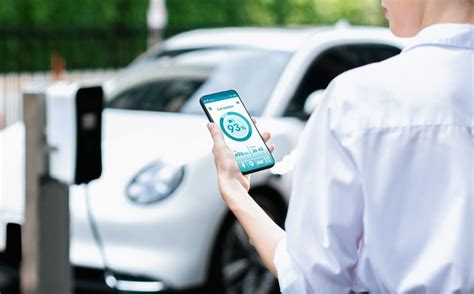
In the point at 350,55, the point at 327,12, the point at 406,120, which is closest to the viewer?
the point at 406,120

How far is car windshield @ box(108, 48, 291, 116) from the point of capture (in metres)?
6.39

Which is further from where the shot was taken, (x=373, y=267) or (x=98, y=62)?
(x=98, y=62)

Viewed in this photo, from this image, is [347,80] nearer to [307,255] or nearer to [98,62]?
[307,255]

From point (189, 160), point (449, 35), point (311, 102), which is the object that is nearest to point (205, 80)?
point (311, 102)

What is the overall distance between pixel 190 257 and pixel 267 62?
1.59 m

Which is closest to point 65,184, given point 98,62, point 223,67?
point 223,67

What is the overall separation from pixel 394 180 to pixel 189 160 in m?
4.09

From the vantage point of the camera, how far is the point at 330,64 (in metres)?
6.82

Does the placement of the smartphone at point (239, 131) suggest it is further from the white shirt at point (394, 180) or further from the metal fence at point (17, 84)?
the metal fence at point (17, 84)

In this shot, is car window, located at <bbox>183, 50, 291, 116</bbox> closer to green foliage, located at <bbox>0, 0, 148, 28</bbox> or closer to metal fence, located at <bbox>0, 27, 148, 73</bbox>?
metal fence, located at <bbox>0, 27, 148, 73</bbox>

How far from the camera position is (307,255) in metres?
1.62

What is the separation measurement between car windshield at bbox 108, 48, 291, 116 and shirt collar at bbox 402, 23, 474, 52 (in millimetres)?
4570

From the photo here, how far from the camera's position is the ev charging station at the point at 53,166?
4527mm

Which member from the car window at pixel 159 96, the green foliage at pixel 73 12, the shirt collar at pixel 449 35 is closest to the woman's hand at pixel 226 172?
the shirt collar at pixel 449 35
